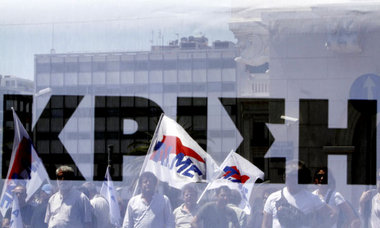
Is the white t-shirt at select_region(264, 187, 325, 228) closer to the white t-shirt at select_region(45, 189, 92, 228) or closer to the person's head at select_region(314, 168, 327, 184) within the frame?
the person's head at select_region(314, 168, 327, 184)

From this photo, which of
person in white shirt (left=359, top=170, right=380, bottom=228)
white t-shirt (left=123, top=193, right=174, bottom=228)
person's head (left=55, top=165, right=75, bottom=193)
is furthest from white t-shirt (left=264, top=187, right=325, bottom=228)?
person's head (left=55, top=165, right=75, bottom=193)

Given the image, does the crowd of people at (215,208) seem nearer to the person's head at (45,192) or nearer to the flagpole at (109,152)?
the person's head at (45,192)

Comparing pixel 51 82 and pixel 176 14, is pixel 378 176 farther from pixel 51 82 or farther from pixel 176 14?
pixel 51 82

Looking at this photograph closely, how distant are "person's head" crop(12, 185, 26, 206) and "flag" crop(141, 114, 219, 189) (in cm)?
74

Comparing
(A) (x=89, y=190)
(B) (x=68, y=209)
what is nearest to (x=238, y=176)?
(A) (x=89, y=190)

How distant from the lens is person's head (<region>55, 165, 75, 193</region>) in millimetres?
4117

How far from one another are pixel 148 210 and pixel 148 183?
16 cm

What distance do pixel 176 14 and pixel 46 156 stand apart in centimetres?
114

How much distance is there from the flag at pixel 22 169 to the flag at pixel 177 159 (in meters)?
0.66

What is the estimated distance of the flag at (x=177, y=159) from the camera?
13.4ft

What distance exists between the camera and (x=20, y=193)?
166 inches

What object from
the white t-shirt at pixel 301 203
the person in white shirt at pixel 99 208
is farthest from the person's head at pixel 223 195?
the person in white shirt at pixel 99 208

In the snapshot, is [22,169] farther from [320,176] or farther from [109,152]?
[320,176]

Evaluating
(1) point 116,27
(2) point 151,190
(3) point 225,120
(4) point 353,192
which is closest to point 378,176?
(4) point 353,192
